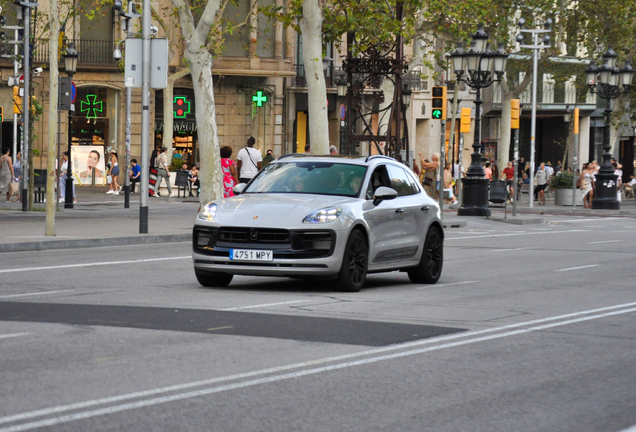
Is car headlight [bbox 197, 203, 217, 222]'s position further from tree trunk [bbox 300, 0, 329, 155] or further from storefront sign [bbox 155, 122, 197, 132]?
storefront sign [bbox 155, 122, 197, 132]

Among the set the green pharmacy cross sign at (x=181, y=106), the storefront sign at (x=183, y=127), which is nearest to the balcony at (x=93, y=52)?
the green pharmacy cross sign at (x=181, y=106)

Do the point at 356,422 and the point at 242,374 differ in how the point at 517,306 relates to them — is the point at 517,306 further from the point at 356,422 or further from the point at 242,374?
the point at 356,422

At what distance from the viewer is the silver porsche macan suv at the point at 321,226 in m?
12.6

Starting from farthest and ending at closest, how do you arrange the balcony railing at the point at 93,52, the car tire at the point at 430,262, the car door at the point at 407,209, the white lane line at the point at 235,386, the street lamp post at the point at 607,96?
the balcony railing at the point at 93,52 → the street lamp post at the point at 607,96 → the car tire at the point at 430,262 → the car door at the point at 407,209 → the white lane line at the point at 235,386

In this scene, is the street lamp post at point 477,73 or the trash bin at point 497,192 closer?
the street lamp post at point 477,73

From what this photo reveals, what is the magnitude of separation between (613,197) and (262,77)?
19361mm

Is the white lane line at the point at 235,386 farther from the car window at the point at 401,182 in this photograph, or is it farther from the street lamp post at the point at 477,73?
the street lamp post at the point at 477,73

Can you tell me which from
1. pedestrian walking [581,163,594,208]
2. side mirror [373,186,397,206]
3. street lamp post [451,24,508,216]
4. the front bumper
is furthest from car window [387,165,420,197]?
pedestrian walking [581,163,594,208]

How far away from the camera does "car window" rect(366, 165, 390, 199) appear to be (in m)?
13.9

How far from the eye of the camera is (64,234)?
2195cm

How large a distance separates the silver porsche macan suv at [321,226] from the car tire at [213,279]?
0.04ft

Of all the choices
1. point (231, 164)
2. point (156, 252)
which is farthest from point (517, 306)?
point (231, 164)

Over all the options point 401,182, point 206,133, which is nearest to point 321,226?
point 401,182

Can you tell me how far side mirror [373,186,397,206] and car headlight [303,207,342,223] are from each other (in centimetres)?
88
